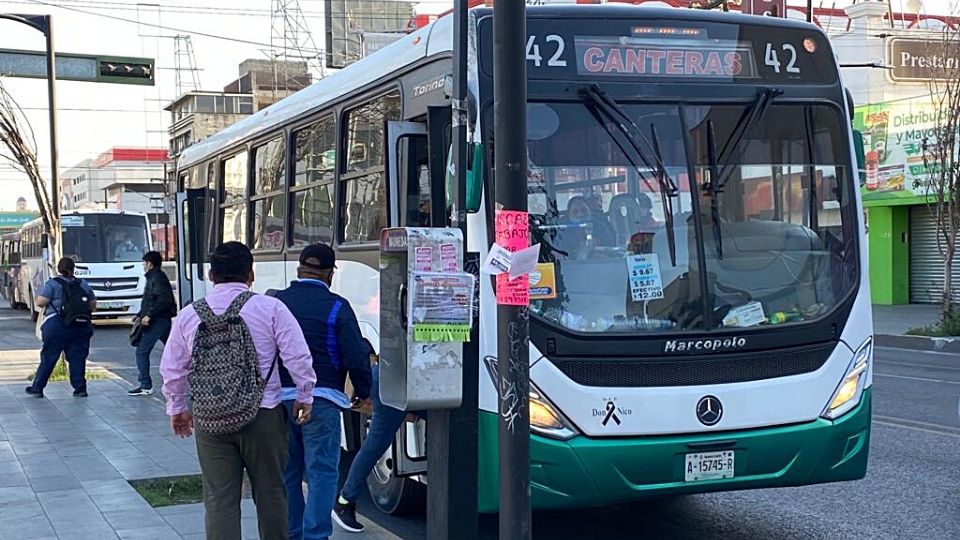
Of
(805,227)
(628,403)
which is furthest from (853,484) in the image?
(628,403)

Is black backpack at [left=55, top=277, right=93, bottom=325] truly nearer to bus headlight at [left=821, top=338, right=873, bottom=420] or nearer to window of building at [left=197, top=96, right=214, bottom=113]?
bus headlight at [left=821, top=338, right=873, bottom=420]

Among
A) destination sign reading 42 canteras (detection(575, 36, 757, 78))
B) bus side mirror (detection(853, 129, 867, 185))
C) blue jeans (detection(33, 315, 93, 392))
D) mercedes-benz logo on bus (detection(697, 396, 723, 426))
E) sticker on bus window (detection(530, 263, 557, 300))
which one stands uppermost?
destination sign reading 42 canteras (detection(575, 36, 757, 78))


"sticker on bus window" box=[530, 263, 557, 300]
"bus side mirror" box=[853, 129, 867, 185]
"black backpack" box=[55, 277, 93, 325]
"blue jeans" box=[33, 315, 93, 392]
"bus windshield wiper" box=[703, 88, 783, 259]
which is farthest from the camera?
"blue jeans" box=[33, 315, 93, 392]

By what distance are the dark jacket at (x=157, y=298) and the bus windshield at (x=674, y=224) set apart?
8869 millimetres

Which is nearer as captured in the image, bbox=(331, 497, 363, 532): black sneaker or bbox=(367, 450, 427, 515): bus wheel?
bbox=(331, 497, 363, 532): black sneaker

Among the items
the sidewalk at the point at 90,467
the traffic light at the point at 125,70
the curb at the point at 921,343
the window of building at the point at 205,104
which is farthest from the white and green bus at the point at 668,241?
the window of building at the point at 205,104

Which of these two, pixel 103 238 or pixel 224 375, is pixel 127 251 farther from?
pixel 224 375

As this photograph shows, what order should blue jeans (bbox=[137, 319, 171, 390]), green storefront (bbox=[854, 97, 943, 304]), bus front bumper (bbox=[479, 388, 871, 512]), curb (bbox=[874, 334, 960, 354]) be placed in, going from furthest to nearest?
green storefront (bbox=[854, 97, 943, 304]) < curb (bbox=[874, 334, 960, 354]) < blue jeans (bbox=[137, 319, 171, 390]) < bus front bumper (bbox=[479, 388, 871, 512])

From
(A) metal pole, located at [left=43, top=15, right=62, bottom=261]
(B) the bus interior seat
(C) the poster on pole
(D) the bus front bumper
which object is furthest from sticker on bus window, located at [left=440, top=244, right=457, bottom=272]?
(A) metal pole, located at [left=43, top=15, right=62, bottom=261]

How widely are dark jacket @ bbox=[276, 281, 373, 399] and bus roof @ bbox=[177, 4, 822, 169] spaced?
1655 mm

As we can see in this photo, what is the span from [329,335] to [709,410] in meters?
2.10

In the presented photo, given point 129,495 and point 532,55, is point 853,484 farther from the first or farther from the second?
point 129,495

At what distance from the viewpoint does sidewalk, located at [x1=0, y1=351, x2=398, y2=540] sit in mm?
6750

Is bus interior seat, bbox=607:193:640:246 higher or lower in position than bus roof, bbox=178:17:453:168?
→ lower
